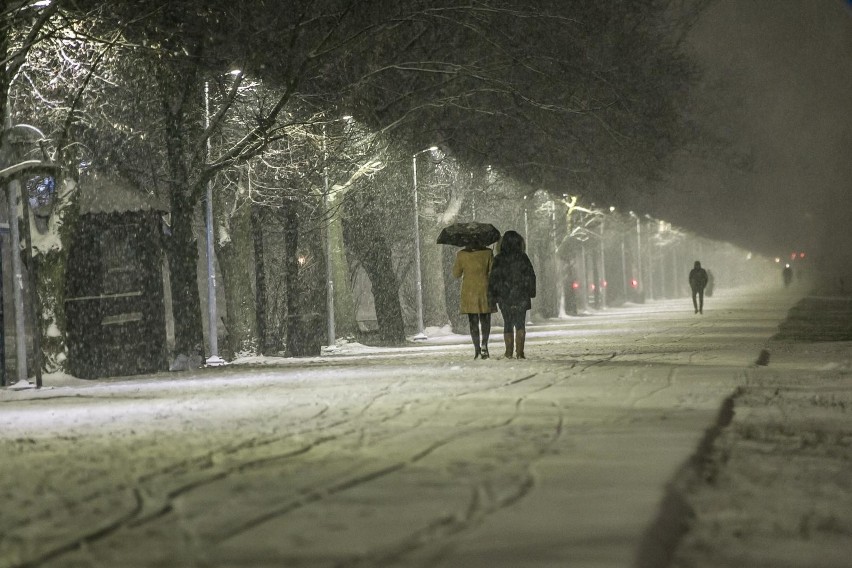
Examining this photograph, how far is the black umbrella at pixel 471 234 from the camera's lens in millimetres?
27062

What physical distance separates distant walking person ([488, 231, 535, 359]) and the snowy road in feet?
16.0

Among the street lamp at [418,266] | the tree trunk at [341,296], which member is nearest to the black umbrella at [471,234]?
the tree trunk at [341,296]

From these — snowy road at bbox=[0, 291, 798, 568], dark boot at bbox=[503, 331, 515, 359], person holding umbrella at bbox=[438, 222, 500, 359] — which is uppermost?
person holding umbrella at bbox=[438, 222, 500, 359]

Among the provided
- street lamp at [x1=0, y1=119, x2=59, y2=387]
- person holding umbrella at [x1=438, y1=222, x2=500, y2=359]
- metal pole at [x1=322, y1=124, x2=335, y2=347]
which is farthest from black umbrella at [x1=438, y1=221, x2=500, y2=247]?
metal pole at [x1=322, y1=124, x2=335, y2=347]

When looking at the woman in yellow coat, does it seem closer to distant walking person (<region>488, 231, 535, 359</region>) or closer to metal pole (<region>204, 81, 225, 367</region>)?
distant walking person (<region>488, 231, 535, 359</region>)

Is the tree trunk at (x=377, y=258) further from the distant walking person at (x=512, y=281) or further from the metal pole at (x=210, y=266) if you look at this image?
the distant walking person at (x=512, y=281)

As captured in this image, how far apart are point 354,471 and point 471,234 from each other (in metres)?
17.8

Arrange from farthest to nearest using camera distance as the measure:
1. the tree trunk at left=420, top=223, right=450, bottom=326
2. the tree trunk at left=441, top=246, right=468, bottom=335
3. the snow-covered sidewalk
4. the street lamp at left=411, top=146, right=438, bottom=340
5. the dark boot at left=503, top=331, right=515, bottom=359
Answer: the tree trunk at left=441, top=246, right=468, bottom=335 < the tree trunk at left=420, top=223, right=450, bottom=326 < the street lamp at left=411, top=146, right=438, bottom=340 < the dark boot at left=503, top=331, right=515, bottom=359 < the snow-covered sidewalk

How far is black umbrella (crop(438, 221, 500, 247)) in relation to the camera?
27.1 metres

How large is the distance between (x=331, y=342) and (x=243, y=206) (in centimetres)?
580

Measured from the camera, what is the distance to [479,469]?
9.47 meters

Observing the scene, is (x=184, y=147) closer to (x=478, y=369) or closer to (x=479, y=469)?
(x=478, y=369)

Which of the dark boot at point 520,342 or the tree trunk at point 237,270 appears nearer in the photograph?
the dark boot at point 520,342

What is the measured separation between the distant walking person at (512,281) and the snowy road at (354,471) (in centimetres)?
487
